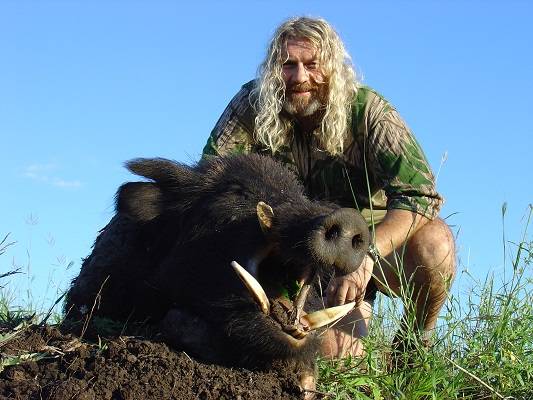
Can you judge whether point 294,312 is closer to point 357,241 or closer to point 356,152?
point 357,241

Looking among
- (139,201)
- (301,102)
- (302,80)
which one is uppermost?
(302,80)

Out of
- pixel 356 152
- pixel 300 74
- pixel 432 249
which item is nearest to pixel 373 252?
pixel 432 249

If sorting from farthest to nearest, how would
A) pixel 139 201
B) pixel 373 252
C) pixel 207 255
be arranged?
pixel 373 252 < pixel 139 201 < pixel 207 255

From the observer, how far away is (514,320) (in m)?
4.33

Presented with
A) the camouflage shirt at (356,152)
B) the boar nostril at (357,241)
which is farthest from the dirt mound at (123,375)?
the camouflage shirt at (356,152)

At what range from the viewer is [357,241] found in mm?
3578

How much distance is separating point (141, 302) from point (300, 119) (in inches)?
81.4

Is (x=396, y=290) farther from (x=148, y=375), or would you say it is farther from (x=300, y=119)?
(x=148, y=375)

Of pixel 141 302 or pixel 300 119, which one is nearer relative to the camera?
pixel 141 302

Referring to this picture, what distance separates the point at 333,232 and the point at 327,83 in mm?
2534

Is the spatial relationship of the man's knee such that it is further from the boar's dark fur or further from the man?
the boar's dark fur

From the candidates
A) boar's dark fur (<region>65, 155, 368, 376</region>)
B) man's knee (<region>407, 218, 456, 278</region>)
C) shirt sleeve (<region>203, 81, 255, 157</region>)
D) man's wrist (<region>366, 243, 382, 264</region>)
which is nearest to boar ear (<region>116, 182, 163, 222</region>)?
boar's dark fur (<region>65, 155, 368, 376</region>)

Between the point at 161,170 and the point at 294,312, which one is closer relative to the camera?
the point at 294,312

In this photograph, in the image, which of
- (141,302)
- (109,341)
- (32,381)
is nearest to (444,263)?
(141,302)
